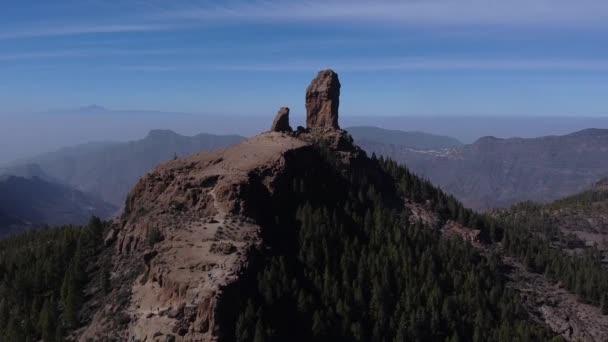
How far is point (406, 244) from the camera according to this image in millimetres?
97500

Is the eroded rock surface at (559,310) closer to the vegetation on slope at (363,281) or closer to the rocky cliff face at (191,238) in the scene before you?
the vegetation on slope at (363,281)

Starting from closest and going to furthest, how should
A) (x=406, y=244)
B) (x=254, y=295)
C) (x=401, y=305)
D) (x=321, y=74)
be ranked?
(x=254, y=295), (x=401, y=305), (x=406, y=244), (x=321, y=74)

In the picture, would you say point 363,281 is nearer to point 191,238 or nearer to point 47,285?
point 191,238

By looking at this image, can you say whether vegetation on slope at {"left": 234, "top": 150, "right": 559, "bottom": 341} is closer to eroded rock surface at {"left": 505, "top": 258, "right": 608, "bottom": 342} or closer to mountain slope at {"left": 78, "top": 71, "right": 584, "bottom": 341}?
mountain slope at {"left": 78, "top": 71, "right": 584, "bottom": 341}

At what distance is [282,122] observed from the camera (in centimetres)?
12325

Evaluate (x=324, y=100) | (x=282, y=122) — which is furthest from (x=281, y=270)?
(x=324, y=100)

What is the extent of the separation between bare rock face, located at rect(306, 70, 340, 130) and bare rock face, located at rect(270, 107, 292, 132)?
9.44 meters

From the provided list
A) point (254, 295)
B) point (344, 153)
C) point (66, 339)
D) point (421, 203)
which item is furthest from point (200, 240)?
point (421, 203)

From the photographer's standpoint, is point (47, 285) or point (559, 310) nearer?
point (47, 285)

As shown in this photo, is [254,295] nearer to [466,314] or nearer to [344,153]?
[466,314]

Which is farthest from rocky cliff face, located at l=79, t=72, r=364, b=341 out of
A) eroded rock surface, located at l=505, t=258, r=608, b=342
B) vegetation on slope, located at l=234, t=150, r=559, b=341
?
eroded rock surface, located at l=505, t=258, r=608, b=342

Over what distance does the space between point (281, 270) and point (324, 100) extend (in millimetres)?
62008

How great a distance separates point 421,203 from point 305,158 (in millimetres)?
35406

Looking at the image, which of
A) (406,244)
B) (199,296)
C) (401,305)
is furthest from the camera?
(406,244)
